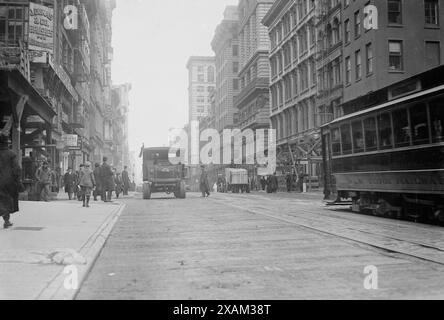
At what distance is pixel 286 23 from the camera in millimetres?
59688

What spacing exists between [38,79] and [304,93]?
2809 cm

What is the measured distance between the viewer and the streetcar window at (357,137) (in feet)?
53.1

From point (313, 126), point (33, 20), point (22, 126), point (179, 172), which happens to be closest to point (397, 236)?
point (22, 126)

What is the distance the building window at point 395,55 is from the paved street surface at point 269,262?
1048 inches

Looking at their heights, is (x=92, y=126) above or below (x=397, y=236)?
above

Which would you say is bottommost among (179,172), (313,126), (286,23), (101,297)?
(101,297)

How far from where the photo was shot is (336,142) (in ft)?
59.7

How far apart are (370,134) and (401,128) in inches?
70.1

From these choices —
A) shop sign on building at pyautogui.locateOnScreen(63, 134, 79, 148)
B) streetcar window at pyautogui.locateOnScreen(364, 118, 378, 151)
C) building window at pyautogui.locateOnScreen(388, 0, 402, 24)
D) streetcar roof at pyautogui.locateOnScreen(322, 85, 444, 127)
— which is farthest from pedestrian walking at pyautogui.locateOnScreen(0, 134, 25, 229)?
building window at pyautogui.locateOnScreen(388, 0, 402, 24)

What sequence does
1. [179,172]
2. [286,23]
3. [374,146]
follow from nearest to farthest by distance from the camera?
[374,146] → [179,172] → [286,23]

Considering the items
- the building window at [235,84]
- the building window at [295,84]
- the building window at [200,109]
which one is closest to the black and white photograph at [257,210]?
the building window at [295,84]

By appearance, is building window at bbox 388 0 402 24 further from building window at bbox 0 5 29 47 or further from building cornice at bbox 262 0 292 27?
building window at bbox 0 5 29 47

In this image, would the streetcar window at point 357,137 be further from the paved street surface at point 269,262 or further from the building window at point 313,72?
the building window at point 313,72

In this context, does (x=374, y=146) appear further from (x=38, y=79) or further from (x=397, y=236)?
(x=38, y=79)
